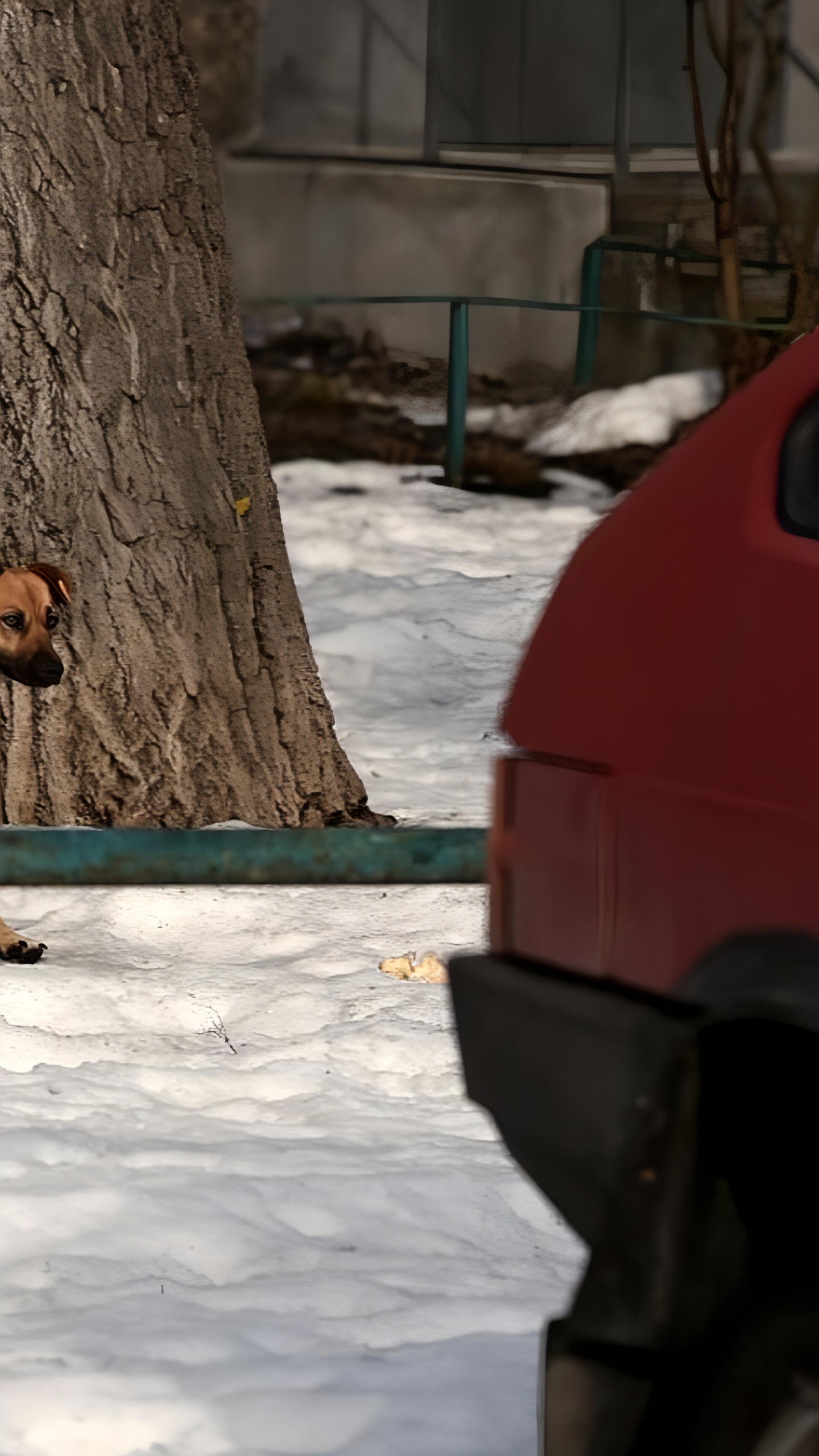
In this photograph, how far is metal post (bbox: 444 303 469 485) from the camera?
45.1 ft

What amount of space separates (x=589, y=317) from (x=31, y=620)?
11.2m

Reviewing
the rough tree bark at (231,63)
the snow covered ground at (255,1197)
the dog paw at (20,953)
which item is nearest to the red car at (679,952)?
the snow covered ground at (255,1197)

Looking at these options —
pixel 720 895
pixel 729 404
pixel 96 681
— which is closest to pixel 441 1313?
pixel 720 895

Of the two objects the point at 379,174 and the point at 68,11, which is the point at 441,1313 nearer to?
the point at 68,11

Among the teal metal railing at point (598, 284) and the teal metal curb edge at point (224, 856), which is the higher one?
the teal metal railing at point (598, 284)

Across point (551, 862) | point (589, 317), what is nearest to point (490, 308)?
point (589, 317)

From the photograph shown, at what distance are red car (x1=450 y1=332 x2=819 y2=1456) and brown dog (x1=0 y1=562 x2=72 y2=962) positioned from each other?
343 cm

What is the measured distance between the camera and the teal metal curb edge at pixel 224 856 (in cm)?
465

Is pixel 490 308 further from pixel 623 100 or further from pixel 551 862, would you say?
pixel 551 862

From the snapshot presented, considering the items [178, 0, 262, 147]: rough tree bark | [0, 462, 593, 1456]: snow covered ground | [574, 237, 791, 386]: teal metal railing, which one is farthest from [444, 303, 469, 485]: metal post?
[0, 462, 593, 1456]: snow covered ground

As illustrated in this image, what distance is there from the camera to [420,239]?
612 inches

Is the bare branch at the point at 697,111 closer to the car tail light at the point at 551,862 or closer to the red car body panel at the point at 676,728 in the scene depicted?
the red car body panel at the point at 676,728

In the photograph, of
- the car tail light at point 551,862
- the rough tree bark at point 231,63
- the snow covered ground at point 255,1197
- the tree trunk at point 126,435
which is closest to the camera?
the car tail light at point 551,862

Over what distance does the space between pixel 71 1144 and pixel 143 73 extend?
3549mm
